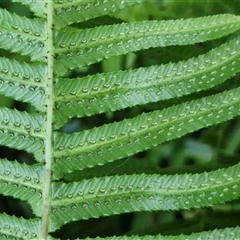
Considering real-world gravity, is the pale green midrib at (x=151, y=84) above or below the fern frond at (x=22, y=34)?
below

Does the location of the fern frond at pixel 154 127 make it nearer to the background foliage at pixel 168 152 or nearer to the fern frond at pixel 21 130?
the fern frond at pixel 21 130

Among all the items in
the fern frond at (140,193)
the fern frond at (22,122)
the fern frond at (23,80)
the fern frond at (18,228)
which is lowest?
the fern frond at (18,228)

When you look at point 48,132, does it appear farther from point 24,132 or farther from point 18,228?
point 18,228

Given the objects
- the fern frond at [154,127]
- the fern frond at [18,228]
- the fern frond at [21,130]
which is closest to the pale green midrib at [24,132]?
the fern frond at [21,130]

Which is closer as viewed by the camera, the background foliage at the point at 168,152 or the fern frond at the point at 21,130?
the fern frond at the point at 21,130

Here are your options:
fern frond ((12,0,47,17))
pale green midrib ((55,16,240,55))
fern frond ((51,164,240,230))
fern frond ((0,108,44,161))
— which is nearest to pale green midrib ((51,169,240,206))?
fern frond ((51,164,240,230))

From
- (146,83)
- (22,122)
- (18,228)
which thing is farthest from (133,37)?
(18,228)
